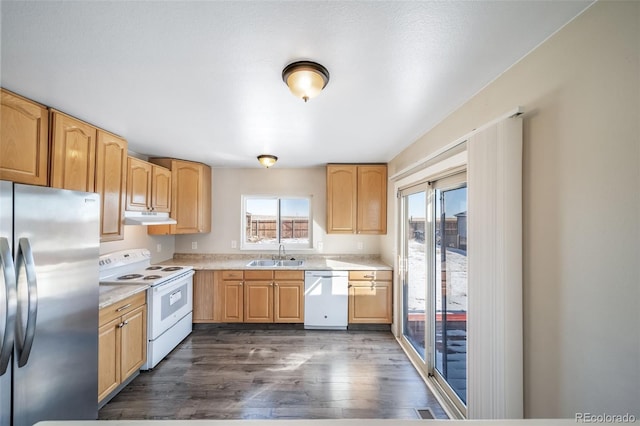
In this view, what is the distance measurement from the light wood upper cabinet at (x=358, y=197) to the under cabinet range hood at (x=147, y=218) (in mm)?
2175

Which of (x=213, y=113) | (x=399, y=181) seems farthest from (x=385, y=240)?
(x=213, y=113)

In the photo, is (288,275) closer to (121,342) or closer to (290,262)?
(290,262)

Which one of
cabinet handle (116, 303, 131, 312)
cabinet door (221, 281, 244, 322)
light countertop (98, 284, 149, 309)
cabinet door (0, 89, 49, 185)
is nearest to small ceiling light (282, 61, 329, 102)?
cabinet door (0, 89, 49, 185)

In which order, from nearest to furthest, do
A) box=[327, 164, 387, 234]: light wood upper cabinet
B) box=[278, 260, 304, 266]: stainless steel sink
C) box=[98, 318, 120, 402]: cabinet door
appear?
box=[98, 318, 120, 402]: cabinet door → box=[327, 164, 387, 234]: light wood upper cabinet → box=[278, 260, 304, 266]: stainless steel sink

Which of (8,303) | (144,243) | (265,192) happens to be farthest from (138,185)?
(8,303)

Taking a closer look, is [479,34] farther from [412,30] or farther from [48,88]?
[48,88]

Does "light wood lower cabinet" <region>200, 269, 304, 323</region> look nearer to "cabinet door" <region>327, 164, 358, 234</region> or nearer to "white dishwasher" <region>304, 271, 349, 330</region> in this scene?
Answer: "white dishwasher" <region>304, 271, 349, 330</region>

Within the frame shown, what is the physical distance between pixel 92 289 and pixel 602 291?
271cm

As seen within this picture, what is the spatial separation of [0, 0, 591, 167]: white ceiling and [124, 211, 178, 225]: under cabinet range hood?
3.18 ft

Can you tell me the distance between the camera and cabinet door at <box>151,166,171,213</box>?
300cm

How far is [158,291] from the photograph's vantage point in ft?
8.36

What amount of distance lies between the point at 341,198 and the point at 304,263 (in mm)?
1140

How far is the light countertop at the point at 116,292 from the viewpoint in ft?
6.37

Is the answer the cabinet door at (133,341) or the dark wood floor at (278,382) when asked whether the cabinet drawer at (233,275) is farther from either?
the cabinet door at (133,341)
